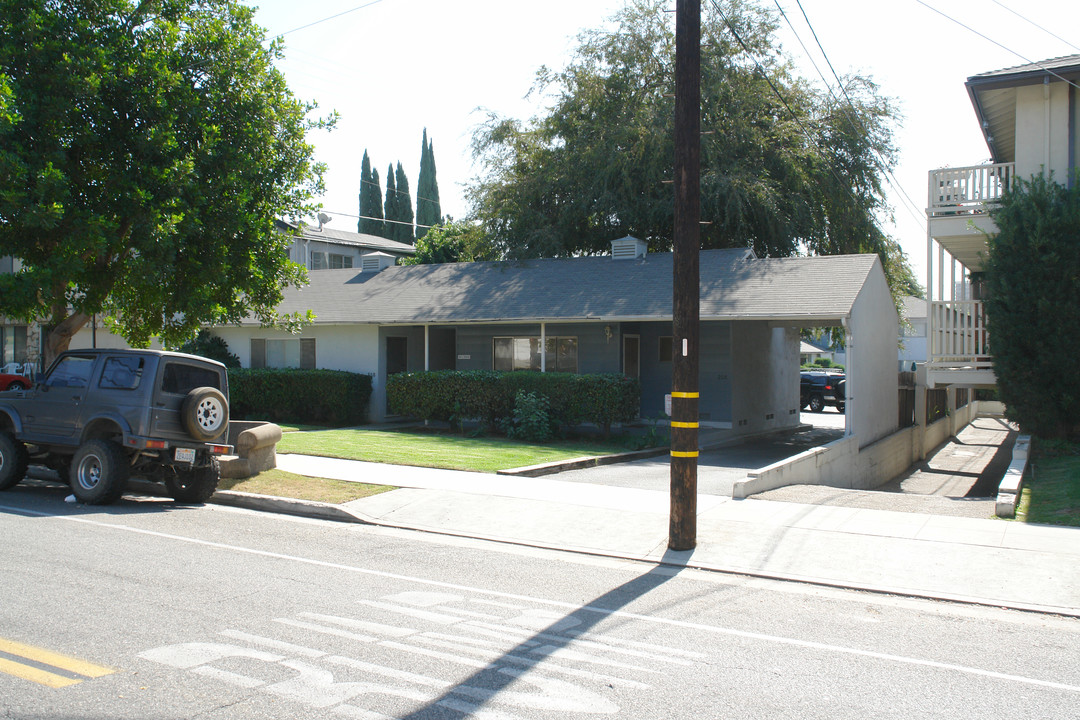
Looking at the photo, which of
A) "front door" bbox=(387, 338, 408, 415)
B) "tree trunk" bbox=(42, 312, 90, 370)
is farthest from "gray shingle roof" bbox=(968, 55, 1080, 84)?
"tree trunk" bbox=(42, 312, 90, 370)

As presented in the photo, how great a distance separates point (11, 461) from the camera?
11398 mm

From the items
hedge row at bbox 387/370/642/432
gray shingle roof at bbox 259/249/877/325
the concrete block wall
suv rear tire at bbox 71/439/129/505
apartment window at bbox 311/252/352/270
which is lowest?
the concrete block wall

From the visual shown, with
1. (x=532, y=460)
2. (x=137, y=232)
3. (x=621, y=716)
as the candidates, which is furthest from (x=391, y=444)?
(x=621, y=716)

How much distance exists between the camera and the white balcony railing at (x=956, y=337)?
17422 millimetres

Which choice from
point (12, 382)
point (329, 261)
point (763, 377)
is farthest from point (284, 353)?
point (329, 261)

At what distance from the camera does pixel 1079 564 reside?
8.01m

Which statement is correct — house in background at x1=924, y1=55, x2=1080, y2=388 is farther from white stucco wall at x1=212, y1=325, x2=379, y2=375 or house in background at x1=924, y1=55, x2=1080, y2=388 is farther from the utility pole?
white stucco wall at x1=212, y1=325, x2=379, y2=375

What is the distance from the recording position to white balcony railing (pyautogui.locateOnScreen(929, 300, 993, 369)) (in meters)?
17.4

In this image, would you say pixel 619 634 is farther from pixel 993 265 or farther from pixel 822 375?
pixel 822 375

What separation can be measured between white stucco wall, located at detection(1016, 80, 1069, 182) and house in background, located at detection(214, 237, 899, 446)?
390 cm

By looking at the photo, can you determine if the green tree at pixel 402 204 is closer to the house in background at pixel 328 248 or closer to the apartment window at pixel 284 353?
the house in background at pixel 328 248

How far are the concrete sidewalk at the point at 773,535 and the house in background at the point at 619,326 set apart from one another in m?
7.17

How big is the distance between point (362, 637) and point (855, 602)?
422 centimetres

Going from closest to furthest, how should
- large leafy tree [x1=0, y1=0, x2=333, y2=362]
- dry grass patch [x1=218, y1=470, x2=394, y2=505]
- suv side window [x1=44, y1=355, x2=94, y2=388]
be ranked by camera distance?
suv side window [x1=44, y1=355, x2=94, y2=388] < dry grass patch [x1=218, y1=470, x2=394, y2=505] < large leafy tree [x1=0, y1=0, x2=333, y2=362]
